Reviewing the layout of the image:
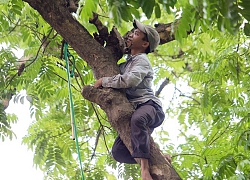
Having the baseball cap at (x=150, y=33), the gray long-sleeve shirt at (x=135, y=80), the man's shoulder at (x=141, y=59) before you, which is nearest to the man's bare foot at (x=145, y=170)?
the gray long-sleeve shirt at (x=135, y=80)

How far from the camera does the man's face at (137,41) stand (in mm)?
3367

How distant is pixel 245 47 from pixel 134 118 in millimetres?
2279

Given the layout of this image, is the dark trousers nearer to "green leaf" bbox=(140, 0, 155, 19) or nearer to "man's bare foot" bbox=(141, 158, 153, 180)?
"man's bare foot" bbox=(141, 158, 153, 180)

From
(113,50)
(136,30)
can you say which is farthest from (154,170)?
(136,30)

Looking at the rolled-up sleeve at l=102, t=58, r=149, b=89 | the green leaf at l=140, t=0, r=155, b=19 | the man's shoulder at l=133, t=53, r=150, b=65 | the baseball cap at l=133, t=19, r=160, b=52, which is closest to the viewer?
the green leaf at l=140, t=0, r=155, b=19

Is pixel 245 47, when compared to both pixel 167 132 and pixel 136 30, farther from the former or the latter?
pixel 167 132

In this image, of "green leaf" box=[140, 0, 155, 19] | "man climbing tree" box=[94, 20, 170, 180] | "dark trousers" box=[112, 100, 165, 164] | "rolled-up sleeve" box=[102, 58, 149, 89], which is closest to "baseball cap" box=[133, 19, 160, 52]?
"man climbing tree" box=[94, 20, 170, 180]

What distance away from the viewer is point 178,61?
21.3 ft

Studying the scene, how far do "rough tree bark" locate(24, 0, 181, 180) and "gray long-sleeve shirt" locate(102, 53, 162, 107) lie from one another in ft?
0.26

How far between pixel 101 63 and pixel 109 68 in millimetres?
72

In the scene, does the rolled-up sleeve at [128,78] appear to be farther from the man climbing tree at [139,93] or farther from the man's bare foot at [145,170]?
the man's bare foot at [145,170]

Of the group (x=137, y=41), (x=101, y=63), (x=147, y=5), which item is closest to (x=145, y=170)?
(x=101, y=63)

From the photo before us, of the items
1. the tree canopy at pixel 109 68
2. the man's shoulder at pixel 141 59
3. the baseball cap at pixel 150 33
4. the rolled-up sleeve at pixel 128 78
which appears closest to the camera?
the tree canopy at pixel 109 68

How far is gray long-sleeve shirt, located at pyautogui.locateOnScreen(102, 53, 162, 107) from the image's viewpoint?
2775 mm
